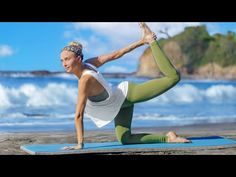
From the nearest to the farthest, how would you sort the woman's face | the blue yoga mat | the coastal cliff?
the blue yoga mat, the woman's face, the coastal cliff

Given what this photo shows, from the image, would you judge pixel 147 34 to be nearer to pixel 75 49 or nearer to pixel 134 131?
pixel 75 49

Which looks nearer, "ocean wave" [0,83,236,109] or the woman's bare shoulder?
the woman's bare shoulder

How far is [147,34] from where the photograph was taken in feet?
23.0

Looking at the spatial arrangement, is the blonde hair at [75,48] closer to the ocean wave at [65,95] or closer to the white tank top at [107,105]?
the white tank top at [107,105]

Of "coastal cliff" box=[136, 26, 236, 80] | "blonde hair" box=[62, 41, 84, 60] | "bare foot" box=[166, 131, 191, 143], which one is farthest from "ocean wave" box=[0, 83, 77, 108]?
"bare foot" box=[166, 131, 191, 143]

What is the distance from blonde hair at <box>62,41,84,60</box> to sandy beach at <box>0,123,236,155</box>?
89 cm

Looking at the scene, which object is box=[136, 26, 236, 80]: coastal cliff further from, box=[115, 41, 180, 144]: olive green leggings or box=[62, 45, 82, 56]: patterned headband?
box=[62, 45, 82, 56]: patterned headband

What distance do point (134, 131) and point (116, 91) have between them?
0.56 meters

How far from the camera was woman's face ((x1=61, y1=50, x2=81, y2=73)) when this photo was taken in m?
6.81

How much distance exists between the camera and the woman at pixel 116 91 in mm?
6785

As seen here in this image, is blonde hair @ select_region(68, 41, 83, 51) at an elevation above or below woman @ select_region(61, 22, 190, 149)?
above

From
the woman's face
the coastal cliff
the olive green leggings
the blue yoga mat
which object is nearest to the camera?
the blue yoga mat

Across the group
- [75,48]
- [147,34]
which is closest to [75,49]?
[75,48]
